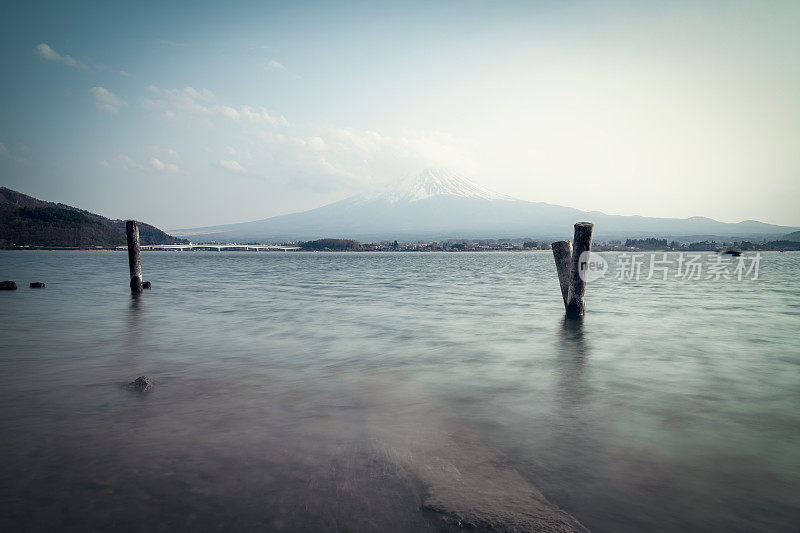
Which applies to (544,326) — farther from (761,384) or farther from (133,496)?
(133,496)

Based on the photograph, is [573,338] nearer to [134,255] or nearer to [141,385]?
[141,385]

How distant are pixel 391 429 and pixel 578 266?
38.3 feet

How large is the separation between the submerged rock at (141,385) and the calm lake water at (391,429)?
0.72 feet

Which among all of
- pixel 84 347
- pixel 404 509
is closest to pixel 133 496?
pixel 404 509

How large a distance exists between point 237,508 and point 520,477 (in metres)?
2.64

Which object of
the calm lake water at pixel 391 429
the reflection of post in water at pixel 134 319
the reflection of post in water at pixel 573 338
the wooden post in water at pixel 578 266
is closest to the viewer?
the calm lake water at pixel 391 429

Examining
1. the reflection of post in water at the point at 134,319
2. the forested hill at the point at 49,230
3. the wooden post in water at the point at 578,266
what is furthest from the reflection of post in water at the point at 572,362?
the forested hill at the point at 49,230

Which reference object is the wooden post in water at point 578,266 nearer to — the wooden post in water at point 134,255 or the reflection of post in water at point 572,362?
the reflection of post in water at point 572,362

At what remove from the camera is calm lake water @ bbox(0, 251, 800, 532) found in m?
3.89

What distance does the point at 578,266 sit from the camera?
50.9 ft

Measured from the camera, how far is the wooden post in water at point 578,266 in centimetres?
1536

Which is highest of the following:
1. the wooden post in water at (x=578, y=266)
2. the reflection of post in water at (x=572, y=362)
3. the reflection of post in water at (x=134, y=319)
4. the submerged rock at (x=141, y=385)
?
the wooden post in water at (x=578, y=266)

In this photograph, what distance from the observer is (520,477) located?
4504 mm

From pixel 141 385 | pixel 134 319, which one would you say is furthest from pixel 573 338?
pixel 134 319
